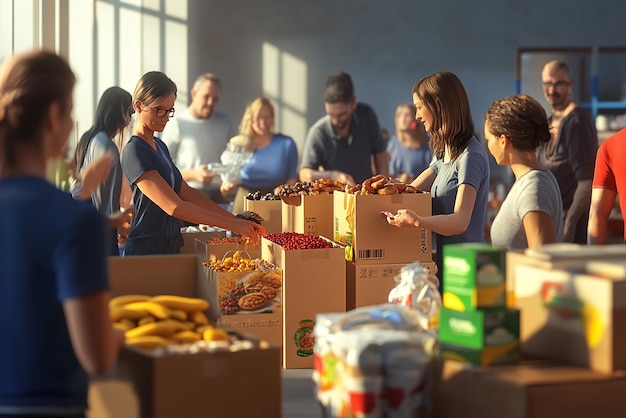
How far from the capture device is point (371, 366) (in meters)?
2.12

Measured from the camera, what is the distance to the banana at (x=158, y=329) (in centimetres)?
245

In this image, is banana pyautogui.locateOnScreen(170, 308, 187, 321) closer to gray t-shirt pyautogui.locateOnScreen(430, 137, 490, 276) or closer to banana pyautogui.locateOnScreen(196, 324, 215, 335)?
banana pyautogui.locateOnScreen(196, 324, 215, 335)

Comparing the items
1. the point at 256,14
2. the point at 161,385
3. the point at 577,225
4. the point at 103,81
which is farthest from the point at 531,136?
the point at 256,14

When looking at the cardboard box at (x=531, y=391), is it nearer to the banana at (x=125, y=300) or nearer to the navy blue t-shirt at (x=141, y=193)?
the banana at (x=125, y=300)

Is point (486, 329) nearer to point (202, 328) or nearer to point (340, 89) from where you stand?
point (202, 328)

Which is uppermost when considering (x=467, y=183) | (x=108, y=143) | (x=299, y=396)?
(x=108, y=143)

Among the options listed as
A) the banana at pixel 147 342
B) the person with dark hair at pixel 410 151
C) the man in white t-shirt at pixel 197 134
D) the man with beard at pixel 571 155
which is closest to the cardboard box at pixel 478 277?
the banana at pixel 147 342

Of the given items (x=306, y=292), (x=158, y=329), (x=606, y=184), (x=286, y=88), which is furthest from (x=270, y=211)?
(x=286, y=88)

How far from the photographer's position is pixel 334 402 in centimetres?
222

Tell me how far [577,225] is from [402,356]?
166 inches

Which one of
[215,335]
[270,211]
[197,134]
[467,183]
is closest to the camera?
[215,335]

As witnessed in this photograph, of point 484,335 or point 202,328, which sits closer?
point 484,335

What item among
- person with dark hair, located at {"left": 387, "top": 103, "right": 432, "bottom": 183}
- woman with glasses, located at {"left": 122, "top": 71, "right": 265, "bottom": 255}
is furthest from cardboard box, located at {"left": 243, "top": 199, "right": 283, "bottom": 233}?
person with dark hair, located at {"left": 387, "top": 103, "right": 432, "bottom": 183}

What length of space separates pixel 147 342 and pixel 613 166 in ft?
8.49
